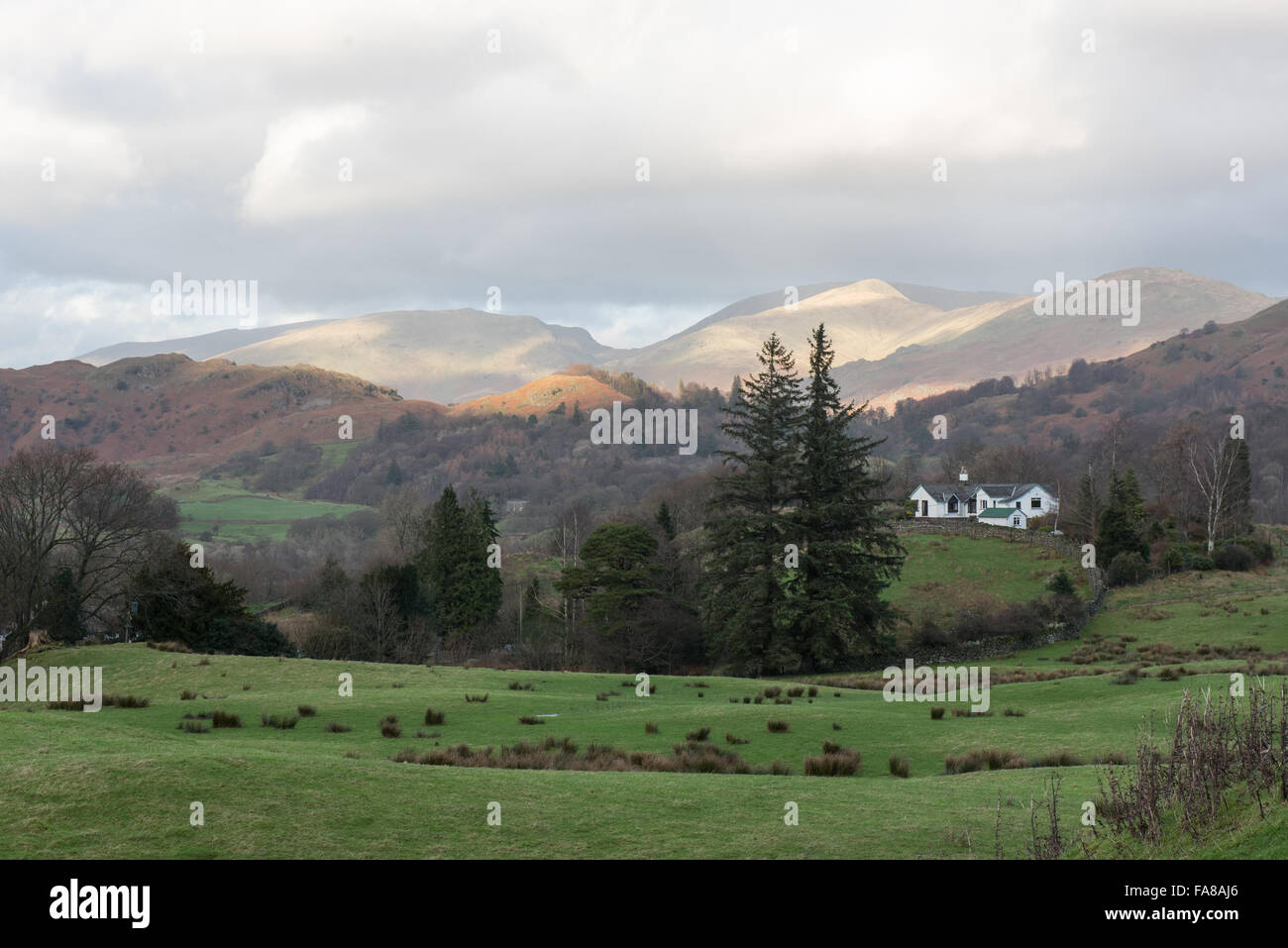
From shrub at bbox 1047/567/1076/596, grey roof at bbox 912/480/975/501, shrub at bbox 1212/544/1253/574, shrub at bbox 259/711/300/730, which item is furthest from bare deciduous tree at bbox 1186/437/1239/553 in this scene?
shrub at bbox 259/711/300/730

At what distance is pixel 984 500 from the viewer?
352ft

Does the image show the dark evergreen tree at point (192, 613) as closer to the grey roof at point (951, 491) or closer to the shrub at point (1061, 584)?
the shrub at point (1061, 584)

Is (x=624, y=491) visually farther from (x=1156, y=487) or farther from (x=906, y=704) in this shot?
(x=906, y=704)

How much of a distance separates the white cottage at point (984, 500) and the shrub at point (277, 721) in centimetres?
8922

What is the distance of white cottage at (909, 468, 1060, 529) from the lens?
103 metres

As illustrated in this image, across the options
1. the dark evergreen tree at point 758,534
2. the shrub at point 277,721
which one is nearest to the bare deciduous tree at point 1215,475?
the dark evergreen tree at point 758,534

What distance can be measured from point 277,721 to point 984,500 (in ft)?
319

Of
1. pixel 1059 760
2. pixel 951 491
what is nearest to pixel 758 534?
pixel 1059 760

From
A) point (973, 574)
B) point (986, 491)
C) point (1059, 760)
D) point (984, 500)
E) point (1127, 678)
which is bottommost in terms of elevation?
point (1127, 678)

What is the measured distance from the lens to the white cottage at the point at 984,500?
103 metres

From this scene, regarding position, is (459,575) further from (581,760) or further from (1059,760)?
(1059,760)

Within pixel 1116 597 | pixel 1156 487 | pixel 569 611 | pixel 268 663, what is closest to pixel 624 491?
pixel 1156 487
